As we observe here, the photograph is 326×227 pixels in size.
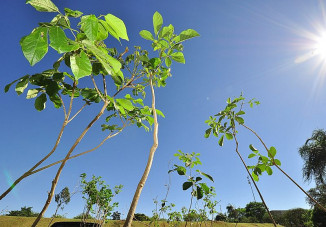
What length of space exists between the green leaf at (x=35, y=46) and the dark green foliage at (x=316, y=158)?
950 inches

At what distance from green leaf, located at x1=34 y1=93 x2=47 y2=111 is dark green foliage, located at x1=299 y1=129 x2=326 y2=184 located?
23924mm

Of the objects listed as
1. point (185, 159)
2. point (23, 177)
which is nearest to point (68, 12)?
point (23, 177)

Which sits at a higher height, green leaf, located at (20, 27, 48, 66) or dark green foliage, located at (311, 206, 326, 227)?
green leaf, located at (20, 27, 48, 66)

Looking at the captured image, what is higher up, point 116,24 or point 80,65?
point 116,24

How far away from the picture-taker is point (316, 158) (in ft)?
63.7

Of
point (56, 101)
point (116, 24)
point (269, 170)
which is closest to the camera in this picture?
point (116, 24)

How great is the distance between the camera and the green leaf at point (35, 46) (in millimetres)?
470

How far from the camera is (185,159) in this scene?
1.60 m

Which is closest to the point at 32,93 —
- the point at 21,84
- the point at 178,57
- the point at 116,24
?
the point at 21,84

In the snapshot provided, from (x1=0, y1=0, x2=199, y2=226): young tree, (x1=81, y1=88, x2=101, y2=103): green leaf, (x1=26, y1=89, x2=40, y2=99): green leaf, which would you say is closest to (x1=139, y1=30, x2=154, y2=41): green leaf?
(x1=0, y1=0, x2=199, y2=226): young tree

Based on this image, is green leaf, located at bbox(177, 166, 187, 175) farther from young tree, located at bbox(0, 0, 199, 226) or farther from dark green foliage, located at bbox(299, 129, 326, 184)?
dark green foliage, located at bbox(299, 129, 326, 184)

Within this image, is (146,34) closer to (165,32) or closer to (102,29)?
(165,32)

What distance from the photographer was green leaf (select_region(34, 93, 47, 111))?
3.35 feet

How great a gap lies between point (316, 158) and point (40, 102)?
1006 inches
